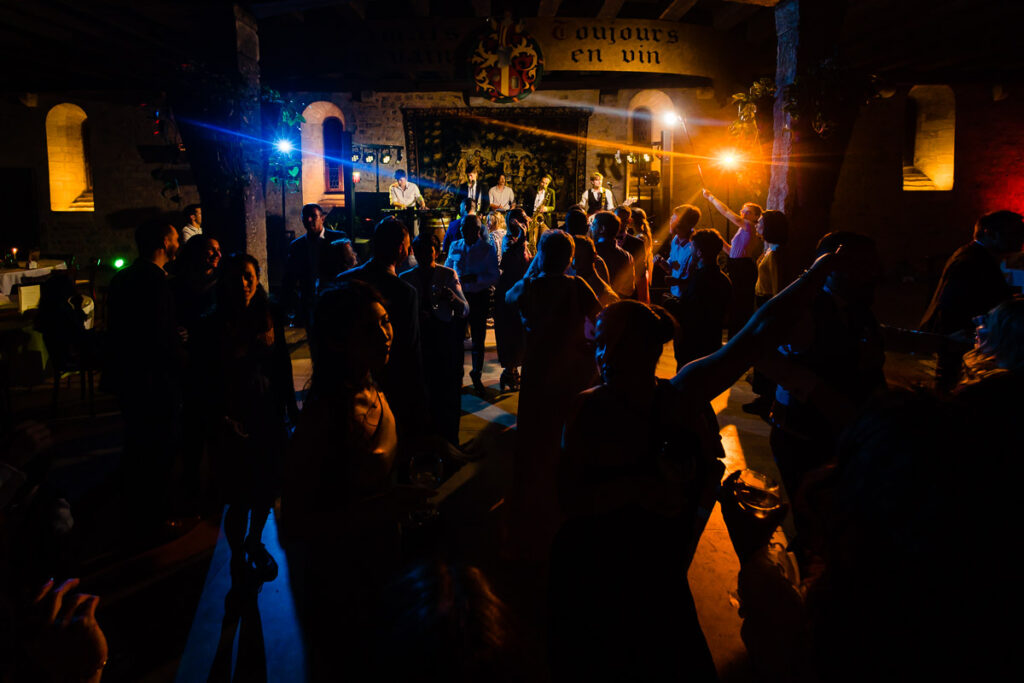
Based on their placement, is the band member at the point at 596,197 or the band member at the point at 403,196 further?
the band member at the point at 596,197

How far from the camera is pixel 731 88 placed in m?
8.45

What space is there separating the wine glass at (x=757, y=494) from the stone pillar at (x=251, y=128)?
5.70m

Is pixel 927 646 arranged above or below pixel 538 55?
below

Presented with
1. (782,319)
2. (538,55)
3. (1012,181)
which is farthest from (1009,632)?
(1012,181)

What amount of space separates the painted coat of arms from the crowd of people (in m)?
5.08

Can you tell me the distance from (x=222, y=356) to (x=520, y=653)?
2334 mm

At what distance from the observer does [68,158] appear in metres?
15.3

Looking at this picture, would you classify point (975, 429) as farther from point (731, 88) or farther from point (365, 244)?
point (365, 244)

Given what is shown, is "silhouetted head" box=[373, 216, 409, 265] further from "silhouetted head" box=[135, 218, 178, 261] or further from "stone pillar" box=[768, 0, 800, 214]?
"stone pillar" box=[768, 0, 800, 214]

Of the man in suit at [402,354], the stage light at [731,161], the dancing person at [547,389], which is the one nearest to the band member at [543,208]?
the stage light at [731,161]

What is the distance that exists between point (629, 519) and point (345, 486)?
2.54 ft

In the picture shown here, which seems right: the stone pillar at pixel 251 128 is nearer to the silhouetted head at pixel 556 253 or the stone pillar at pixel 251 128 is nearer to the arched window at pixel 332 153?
the silhouetted head at pixel 556 253

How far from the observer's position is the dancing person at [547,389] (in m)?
3.09

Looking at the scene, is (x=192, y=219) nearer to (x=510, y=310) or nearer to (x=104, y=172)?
(x=510, y=310)
